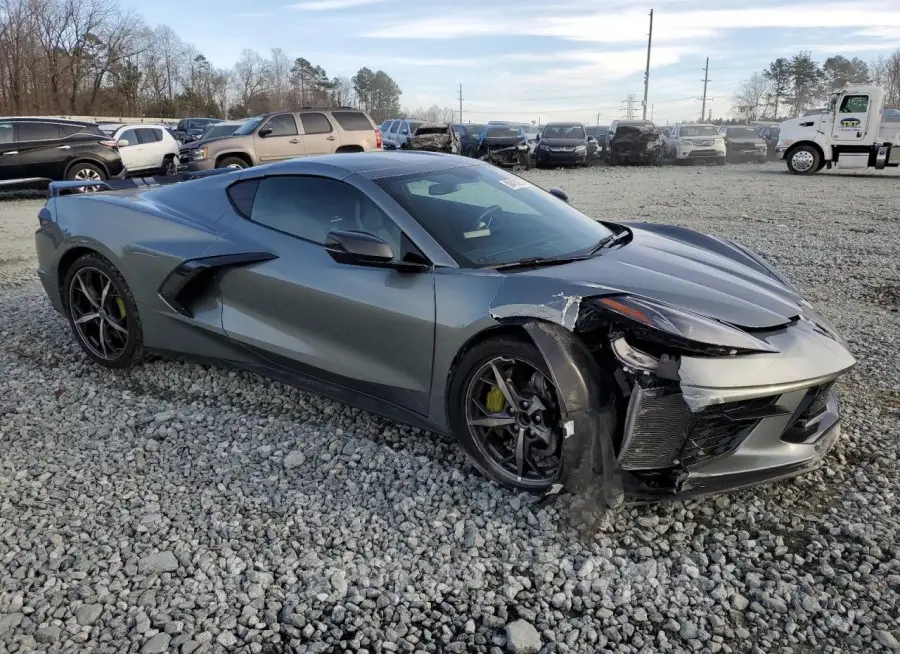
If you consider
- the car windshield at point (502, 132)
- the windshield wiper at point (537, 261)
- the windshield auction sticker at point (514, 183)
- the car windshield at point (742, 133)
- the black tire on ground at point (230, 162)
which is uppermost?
the car windshield at point (742, 133)

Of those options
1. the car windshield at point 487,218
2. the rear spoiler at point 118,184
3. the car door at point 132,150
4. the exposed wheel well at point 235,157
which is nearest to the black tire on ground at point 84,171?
the exposed wheel well at point 235,157

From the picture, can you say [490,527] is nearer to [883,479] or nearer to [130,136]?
[883,479]

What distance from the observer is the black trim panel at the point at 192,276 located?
372 cm

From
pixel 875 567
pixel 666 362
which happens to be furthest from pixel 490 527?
pixel 875 567

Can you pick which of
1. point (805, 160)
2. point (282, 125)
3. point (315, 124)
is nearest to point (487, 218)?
point (282, 125)

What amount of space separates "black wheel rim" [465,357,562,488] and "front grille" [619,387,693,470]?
31 cm

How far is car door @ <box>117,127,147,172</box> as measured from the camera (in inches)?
690

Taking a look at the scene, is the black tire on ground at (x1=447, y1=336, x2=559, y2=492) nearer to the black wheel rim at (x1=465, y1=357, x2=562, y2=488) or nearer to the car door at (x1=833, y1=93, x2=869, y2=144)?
the black wheel rim at (x1=465, y1=357, x2=562, y2=488)

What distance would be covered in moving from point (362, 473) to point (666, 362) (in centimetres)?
147

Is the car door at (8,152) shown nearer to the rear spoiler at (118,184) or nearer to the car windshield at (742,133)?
the rear spoiler at (118,184)

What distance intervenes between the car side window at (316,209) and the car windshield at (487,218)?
0.14 metres

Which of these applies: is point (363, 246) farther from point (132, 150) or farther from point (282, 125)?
point (132, 150)

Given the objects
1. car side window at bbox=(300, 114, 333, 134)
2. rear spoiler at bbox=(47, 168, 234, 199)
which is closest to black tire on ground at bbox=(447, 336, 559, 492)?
rear spoiler at bbox=(47, 168, 234, 199)

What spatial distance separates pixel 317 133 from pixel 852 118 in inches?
536
